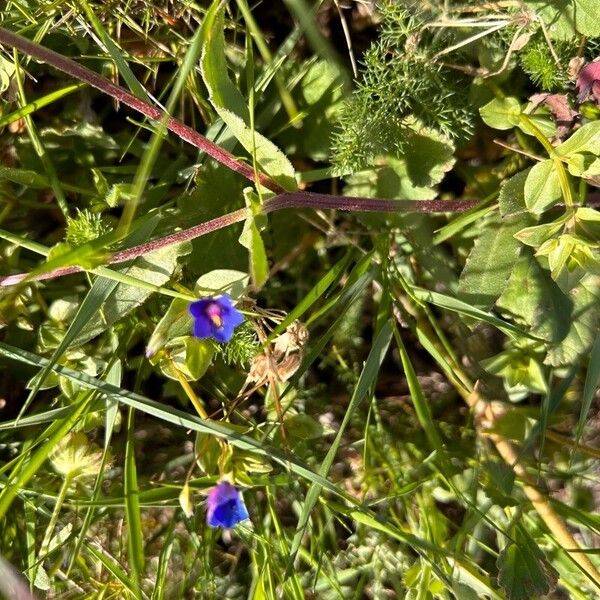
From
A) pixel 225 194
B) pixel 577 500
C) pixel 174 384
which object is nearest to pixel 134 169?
pixel 225 194

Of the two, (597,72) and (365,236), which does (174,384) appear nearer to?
(365,236)

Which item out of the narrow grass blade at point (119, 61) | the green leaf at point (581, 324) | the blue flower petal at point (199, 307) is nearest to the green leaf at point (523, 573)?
the green leaf at point (581, 324)

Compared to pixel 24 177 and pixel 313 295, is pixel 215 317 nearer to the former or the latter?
pixel 313 295

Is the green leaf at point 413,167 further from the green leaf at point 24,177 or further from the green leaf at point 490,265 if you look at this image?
the green leaf at point 24,177

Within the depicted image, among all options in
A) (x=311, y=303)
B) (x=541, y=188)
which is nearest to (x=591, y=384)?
(x=541, y=188)

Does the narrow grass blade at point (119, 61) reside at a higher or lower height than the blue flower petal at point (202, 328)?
higher
